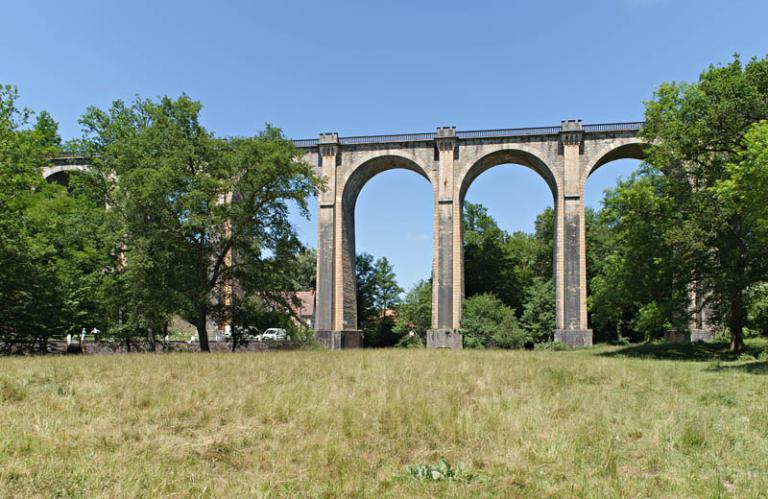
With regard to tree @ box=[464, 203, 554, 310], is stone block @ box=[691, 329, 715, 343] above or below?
below

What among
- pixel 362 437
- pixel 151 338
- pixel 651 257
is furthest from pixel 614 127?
pixel 362 437

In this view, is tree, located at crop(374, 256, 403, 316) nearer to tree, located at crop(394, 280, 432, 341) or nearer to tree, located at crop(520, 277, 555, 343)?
tree, located at crop(394, 280, 432, 341)

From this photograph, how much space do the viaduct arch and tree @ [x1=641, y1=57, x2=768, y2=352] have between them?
12312 millimetres

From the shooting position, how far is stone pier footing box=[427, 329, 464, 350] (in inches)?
1342

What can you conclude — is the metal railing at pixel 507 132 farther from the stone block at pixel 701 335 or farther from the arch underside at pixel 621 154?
the stone block at pixel 701 335

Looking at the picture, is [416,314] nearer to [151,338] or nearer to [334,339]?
[334,339]

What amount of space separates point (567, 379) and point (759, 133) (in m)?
8.96

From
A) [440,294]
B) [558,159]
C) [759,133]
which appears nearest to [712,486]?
[759,133]

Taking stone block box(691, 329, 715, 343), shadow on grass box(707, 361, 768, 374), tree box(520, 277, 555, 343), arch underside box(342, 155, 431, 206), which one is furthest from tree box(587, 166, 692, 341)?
arch underside box(342, 155, 431, 206)

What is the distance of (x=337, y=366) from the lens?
13172mm

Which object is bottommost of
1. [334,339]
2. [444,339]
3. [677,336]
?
[334,339]

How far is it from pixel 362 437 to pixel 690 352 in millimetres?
22078

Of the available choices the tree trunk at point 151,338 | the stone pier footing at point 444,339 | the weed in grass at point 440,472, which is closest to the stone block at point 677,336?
the stone pier footing at point 444,339

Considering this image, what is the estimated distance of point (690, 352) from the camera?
23.4 metres
